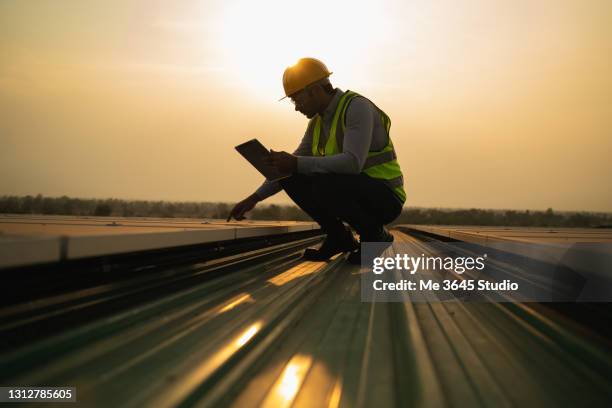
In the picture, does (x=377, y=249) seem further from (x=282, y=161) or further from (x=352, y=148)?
(x=282, y=161)

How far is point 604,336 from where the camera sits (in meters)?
1.14

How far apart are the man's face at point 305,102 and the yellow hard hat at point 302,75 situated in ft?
0.11

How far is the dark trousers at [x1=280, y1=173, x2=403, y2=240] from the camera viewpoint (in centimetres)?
257

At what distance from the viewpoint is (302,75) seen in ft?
8.28

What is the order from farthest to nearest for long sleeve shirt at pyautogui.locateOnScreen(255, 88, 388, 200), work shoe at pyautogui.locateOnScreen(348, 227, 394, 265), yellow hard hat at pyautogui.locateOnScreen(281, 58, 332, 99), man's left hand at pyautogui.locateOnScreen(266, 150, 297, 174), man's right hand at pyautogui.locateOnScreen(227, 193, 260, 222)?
1. man's right hand at pyautogui.locateOnScreen(227, 193, 260, 222)
2. work shoe at pyautogui.locateOnScreen(348, 227, 394, 265)
3. yellow hard hat at pyautogui.locateOnScreen(281, 58, 332, 99)
4. long sleeve shirt at pyautogui.locateOnScreen(255, 88, 388, 200)
5. man's left hand at pyautogui.locateOnScreen(266, 150, 297, 174)

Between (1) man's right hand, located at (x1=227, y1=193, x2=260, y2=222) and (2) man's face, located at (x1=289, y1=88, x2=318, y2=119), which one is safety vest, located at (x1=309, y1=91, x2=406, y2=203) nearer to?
(2) man's face, located at (x1=289, y1=88, x2=318, y2=119)

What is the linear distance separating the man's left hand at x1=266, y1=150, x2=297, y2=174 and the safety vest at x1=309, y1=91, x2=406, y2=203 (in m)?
0.42

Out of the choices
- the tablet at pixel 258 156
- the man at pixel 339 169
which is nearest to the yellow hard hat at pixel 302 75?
the man at pixel 339 169

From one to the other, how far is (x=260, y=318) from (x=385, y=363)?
0.40 meters

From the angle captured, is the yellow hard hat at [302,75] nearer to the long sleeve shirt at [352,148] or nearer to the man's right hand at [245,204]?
the long sleeve shirt at [352,148]

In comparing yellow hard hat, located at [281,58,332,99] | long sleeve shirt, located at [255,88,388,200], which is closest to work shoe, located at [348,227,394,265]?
long sleeve shirt, located at [255,88,388,200]

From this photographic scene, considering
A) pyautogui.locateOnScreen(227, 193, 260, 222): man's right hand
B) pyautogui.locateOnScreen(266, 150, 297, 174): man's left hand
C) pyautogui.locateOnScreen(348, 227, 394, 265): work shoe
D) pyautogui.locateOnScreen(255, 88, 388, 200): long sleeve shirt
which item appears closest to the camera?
pyautogui.locateOnScreen(266, 150, 297, 174): man's left hand

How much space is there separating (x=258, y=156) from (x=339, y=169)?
0.43 meters

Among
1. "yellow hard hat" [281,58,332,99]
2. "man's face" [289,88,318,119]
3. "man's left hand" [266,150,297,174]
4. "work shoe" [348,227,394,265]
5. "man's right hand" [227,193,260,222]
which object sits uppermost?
"yellow hard hat" [281,58,332,99]
